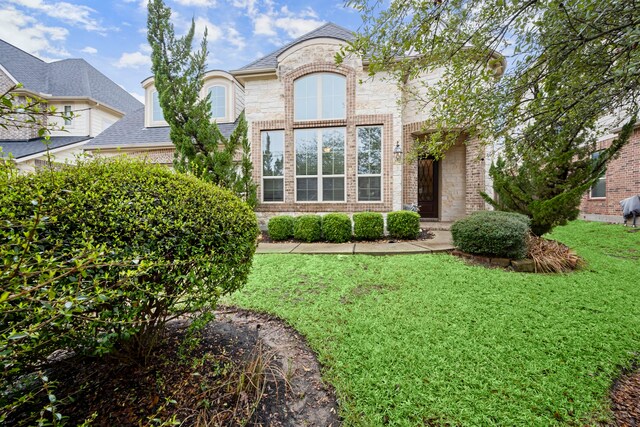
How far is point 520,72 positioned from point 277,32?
10099 mm

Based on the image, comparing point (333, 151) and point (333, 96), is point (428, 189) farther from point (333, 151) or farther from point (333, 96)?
point (333, 96)

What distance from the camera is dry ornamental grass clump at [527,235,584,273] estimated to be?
4.67m

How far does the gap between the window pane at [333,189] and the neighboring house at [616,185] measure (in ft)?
31.2

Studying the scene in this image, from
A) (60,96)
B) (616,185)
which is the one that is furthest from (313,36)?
(60,96)

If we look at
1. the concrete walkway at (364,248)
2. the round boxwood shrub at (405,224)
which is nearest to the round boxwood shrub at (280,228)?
the concrete walkway at (364,248)

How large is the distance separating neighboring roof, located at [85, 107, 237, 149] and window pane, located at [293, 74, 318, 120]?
2934mm

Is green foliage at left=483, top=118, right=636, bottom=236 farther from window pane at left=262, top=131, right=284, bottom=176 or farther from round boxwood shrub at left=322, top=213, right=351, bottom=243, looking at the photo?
window pane at left=262, top=131, right=284, bottom=176

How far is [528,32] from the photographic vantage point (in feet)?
8.29

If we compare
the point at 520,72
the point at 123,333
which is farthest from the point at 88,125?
the point at 520,72

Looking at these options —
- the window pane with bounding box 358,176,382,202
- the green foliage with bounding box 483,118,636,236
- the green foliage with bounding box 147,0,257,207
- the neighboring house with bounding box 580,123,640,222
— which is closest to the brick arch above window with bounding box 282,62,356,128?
the window pane with bounding box 358,176,382,202

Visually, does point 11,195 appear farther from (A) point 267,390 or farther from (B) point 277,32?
(B) point 277,32

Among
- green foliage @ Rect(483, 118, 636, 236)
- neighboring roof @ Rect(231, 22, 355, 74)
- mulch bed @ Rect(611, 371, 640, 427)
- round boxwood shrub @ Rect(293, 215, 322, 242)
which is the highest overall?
neighboring roof @ Rect(231, 22, 355, 74)

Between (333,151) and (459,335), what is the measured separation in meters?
6.63

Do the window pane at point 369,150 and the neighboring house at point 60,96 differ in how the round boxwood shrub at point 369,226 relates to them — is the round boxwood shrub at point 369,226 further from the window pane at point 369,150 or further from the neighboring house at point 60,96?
the neighboring house at point 60,96
